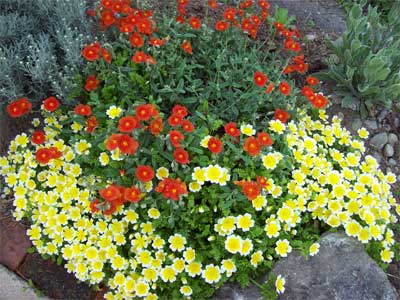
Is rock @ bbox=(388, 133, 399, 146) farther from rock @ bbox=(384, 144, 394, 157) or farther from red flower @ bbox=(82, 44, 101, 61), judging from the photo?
red flower @ bbox=(82, 44, 101, 61)

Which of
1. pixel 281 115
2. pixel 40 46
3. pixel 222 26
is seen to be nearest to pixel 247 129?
pixel 281 115

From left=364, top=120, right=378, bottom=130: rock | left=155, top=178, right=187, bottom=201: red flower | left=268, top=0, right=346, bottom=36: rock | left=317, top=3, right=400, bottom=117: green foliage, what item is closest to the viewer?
left=155, top=178, right=187, bottom=201: red flower

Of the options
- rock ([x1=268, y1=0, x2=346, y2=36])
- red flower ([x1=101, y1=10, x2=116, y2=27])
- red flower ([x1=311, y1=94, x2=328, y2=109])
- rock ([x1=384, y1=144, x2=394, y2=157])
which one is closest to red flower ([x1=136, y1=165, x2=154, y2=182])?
red flower ([x1=101, y1=10, x2=116, y2=27])

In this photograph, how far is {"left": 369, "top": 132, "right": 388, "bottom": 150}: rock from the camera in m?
3.60

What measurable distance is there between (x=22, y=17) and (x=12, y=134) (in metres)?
0.84

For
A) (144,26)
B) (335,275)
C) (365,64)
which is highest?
(144,26)

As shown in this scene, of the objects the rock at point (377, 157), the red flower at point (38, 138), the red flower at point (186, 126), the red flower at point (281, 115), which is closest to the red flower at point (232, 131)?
the red flower at point (186, 126)

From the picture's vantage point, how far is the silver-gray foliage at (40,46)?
310 centimetres

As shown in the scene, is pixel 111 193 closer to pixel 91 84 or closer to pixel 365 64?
pixel 91 84

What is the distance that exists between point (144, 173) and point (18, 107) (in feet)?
3.27

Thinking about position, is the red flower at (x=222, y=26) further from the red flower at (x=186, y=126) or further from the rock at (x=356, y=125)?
the rock at (x=356, y=125)

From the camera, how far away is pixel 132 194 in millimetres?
2572

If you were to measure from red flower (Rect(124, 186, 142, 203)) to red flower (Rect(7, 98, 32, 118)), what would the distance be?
92 centimetres

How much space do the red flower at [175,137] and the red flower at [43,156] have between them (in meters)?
0.79
